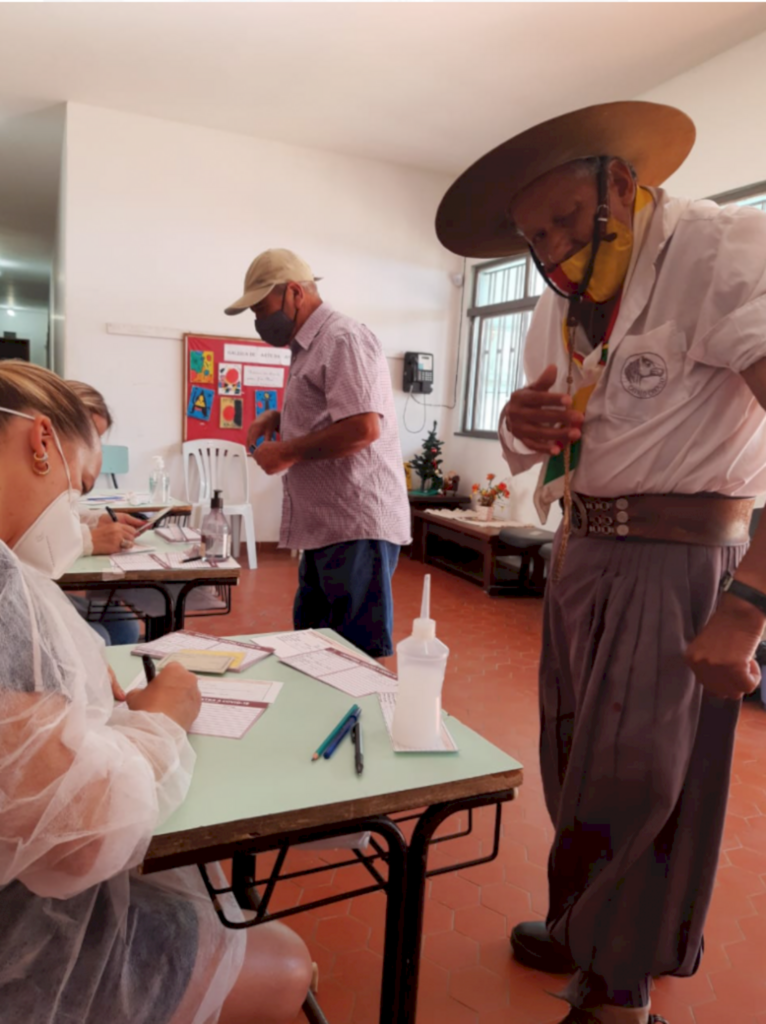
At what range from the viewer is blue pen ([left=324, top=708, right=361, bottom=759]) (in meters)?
0.98

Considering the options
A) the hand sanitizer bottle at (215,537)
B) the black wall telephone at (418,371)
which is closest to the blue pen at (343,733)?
the hand sanitizer bottle at (215,537)

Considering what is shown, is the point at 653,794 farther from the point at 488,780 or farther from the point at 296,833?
the point at 296,833

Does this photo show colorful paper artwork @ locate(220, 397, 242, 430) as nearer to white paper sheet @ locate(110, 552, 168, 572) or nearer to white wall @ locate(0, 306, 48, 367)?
white paper sheet @ locate(110, 552, 168, 572)

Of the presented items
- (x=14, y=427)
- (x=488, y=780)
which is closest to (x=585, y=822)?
(x=488, y=780)

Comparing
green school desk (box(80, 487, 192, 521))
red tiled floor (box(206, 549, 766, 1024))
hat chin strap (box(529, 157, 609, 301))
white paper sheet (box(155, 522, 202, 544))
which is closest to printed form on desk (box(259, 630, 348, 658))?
red tiled floor (box(206, 549, 766, 1024))

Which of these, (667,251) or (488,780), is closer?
(488,780)

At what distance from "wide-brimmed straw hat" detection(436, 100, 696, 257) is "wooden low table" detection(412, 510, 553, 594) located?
150 inches

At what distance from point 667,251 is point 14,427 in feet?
3.66

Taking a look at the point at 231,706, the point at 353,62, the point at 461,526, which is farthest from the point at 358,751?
the point at 353,62

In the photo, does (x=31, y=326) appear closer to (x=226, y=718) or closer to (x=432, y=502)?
(x=432, y=502)

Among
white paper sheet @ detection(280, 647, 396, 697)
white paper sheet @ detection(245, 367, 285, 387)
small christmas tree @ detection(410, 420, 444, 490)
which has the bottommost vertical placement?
white paper sheet @ detection(280, 647, 396, 697)

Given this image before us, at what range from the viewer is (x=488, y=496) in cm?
591

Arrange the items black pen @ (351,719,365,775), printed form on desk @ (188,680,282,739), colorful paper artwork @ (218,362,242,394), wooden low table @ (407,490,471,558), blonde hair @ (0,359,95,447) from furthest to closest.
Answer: wooden low table @ (407,490,471,558) < colorful paper artwork @ (218,362,242,394) < printed form on desk @ (188,680,282,739) < black pen @ (351,719,365,775) < blonde hair @ (0,359,95,447)

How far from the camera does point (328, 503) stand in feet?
6.95
